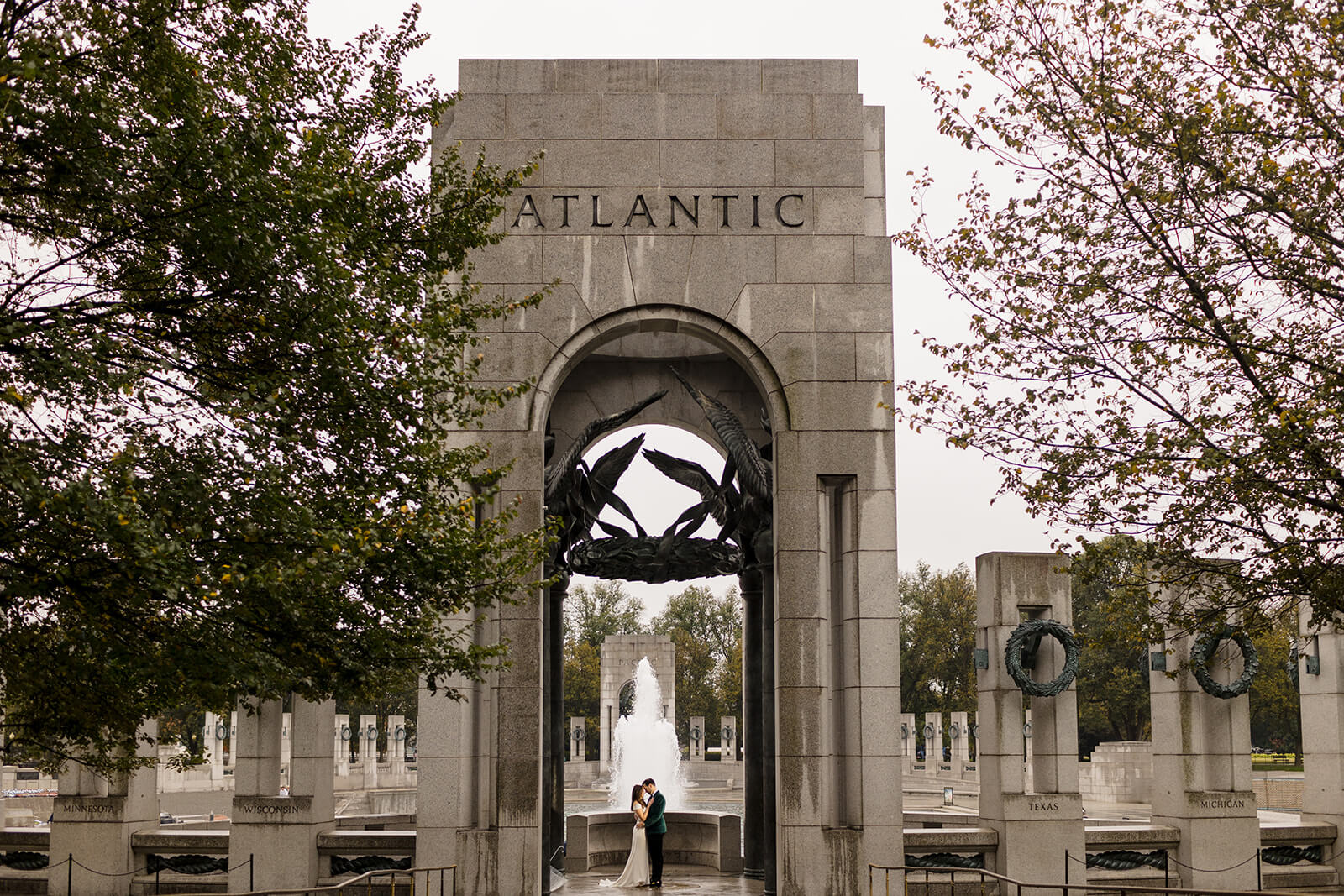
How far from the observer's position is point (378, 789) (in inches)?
1911

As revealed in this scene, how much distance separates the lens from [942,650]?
74.5 m

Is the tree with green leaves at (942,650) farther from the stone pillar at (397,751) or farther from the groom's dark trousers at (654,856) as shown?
the groom's dark trousers at (654,856)

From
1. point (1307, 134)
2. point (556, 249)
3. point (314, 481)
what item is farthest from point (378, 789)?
point (1307, 134)

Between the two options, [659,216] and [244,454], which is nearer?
[244,454]

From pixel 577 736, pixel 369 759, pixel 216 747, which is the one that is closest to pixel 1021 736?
pixel 577 736

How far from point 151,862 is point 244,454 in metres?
10.7

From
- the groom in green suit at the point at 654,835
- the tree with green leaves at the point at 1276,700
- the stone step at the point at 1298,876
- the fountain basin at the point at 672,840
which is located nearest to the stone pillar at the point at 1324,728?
the stone step at the point at 1298,876

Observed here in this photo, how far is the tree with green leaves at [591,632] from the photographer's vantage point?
78.1 metres

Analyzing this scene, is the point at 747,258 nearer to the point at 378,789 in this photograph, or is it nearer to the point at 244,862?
the point at 244,862

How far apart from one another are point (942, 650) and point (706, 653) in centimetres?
1844

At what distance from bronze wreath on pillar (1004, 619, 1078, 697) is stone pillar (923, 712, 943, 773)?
103 feet

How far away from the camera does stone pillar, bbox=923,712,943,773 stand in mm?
49750

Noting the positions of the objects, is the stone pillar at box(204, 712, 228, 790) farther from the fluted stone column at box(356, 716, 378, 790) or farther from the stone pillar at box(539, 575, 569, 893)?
the stone pillar at box(539, 575, 569, 893)

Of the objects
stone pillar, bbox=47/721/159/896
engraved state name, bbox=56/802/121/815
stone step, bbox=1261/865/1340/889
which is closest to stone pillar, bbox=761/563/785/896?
stone step, bbox=1261/865/1340/889
